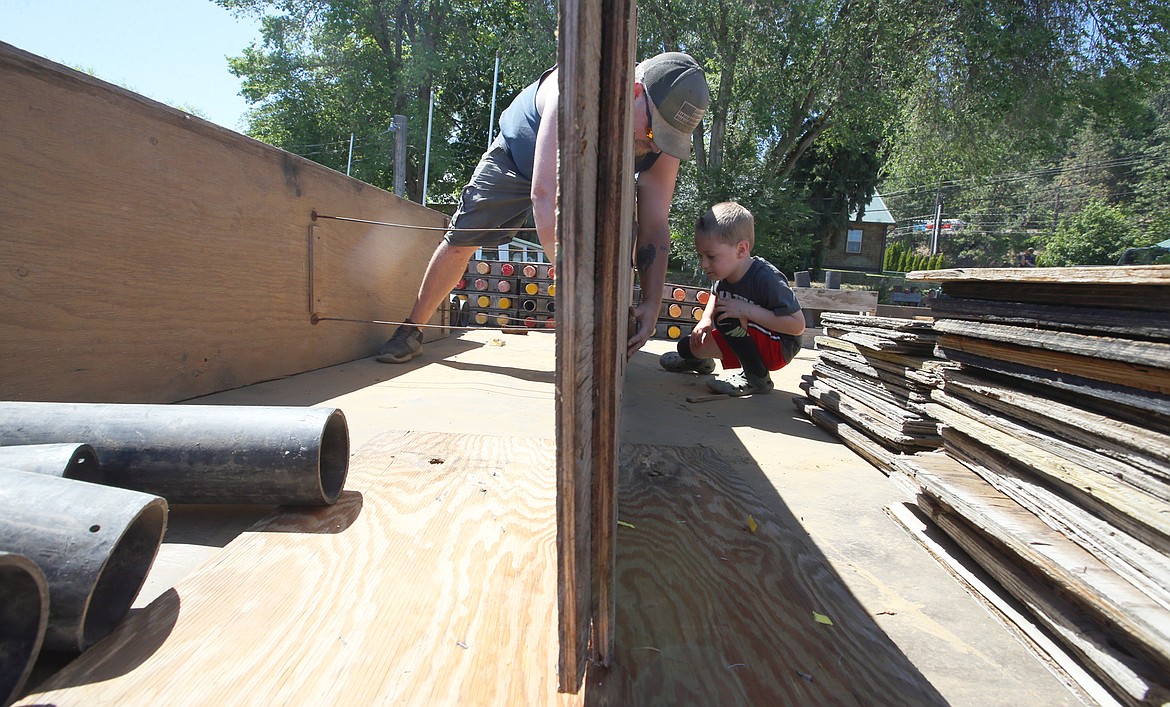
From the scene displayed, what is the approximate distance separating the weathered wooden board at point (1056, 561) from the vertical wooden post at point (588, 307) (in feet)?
3.01

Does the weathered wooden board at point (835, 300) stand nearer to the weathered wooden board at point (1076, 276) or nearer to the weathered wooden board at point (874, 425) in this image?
the weathered wooden board at point (874, 425)

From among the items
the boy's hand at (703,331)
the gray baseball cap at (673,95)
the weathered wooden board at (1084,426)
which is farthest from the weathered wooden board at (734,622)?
the boy's hand at (703,331)

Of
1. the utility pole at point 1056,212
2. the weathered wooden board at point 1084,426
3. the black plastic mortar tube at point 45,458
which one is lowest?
the black plastic mortar tube at point 45,458

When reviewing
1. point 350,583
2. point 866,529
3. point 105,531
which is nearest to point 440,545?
point 350,583

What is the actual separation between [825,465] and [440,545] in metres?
1.79

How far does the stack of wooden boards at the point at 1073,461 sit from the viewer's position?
110 cm

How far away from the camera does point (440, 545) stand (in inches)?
55.8

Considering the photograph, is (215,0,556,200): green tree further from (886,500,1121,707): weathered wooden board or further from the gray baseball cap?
(886,500,1121,707): weathered wooden board

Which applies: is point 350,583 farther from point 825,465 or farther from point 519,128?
point 519,128

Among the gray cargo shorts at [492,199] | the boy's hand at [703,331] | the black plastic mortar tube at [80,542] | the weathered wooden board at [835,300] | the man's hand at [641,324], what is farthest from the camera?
the weathered wooden board at [835,300]

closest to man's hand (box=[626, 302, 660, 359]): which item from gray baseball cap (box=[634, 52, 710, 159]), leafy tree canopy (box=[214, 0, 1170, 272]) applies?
gray baseball cap (box=[634, 52, 710, 159])

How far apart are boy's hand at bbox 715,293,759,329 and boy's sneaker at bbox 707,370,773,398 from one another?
397mm

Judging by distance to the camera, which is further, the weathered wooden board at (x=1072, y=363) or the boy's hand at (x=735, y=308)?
the boy's hand at (x=735, y=308)

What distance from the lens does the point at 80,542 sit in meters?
0.97
